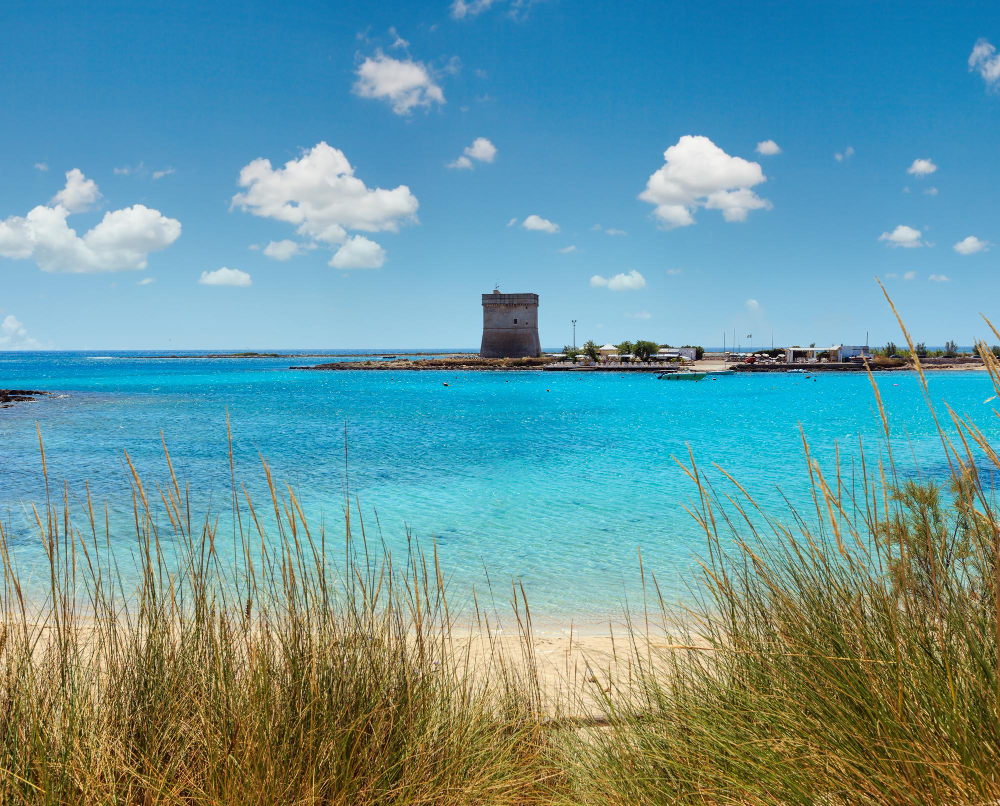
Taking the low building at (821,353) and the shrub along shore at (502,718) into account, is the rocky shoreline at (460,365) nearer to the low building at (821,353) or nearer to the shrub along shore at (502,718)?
the low building at (821,353)

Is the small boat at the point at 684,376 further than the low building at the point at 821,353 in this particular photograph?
No

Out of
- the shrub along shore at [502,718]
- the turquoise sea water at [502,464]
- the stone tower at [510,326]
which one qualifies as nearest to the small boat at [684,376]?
the stone tower at [510,326]

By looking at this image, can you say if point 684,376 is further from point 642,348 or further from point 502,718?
point 502,718

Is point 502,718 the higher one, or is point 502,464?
point 502,718

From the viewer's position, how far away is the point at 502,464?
45.6 ft

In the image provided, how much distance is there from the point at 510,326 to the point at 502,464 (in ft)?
145

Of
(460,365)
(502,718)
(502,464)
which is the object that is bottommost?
(502,464)

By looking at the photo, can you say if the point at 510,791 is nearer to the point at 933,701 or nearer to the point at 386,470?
the point at 933,701

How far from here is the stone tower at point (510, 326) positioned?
180ft

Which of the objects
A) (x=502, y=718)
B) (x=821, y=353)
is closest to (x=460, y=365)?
(x=821, y=353)

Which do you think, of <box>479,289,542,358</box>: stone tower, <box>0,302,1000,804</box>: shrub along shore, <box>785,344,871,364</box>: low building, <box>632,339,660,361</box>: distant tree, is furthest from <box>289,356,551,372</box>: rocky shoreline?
<box>0,302,1000,804</box>: shrub along shore

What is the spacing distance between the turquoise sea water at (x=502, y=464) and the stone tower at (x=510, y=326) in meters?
24.9

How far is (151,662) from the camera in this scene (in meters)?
1.78

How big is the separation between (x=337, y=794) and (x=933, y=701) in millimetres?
1336
